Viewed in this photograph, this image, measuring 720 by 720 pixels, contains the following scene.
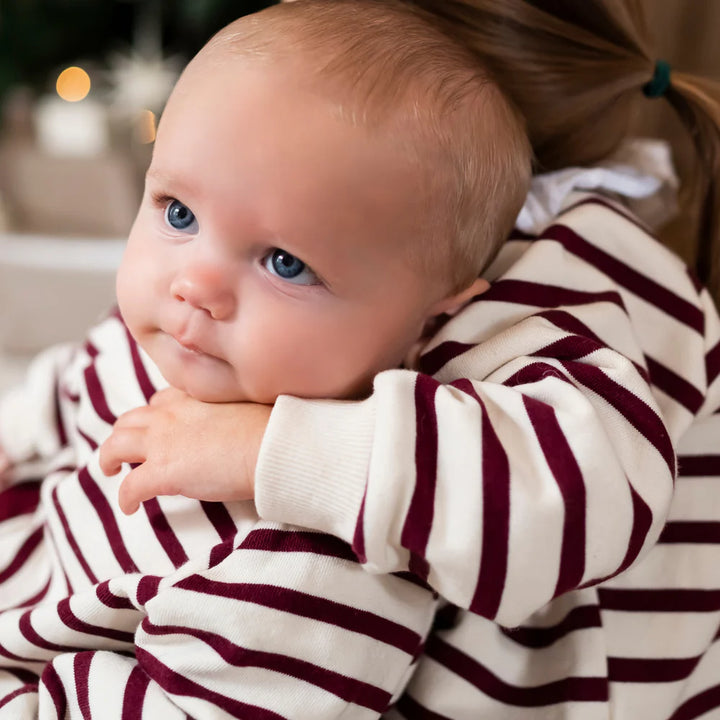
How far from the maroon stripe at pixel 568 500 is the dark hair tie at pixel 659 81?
349 mm

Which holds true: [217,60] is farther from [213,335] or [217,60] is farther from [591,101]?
[591,101]

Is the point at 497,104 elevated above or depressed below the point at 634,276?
above

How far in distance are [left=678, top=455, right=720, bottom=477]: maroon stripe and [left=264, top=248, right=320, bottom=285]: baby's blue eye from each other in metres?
0.33

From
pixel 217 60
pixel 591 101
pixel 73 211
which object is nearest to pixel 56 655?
pixel 217 60

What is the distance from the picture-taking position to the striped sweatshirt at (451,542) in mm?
468

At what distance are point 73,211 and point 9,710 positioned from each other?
0.94 metres

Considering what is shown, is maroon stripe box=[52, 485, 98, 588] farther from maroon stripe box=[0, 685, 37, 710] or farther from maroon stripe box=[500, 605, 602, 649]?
maroon stripe box=[500, 605, 602, 649]

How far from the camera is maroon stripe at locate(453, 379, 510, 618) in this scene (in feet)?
1.50

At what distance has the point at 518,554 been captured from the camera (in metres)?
0.46

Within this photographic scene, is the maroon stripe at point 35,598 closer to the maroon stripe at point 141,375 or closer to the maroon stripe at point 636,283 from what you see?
the maroon stripe at point 141,375

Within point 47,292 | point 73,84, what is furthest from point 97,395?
point 73,84

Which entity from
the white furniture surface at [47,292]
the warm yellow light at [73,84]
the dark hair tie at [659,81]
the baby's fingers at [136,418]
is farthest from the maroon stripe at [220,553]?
the warm yellow light at [73,84]

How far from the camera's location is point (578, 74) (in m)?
0.65

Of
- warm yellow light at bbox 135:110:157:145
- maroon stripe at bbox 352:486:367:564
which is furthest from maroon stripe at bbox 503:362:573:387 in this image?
warm yellow light at bbox 135:110:157:145
